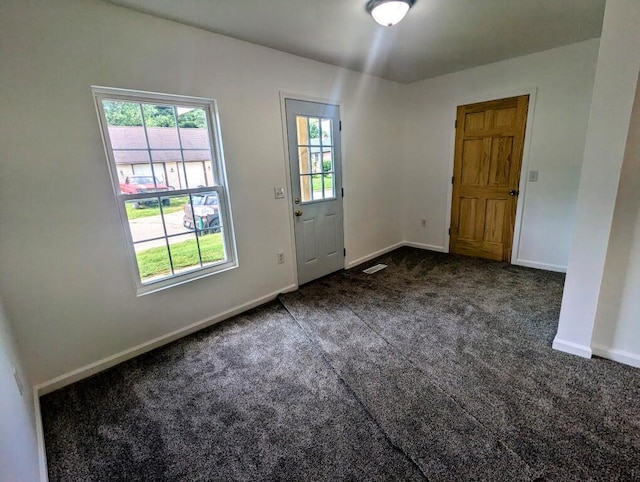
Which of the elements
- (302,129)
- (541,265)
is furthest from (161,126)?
(541,265)

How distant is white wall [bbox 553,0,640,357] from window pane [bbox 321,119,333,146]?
2.24 meters

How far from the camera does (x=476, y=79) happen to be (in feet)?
11.7

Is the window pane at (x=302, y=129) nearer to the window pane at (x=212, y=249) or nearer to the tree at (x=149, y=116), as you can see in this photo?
the tree at (x=149, y=116)

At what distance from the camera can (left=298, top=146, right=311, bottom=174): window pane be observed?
3082mm

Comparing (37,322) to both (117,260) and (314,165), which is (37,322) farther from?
(314,165)

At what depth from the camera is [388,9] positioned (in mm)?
1930

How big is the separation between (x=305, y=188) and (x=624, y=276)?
265 cm

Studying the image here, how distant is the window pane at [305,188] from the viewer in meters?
3.17

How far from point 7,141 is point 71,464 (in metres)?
1.76

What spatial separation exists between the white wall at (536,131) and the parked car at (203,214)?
3106mm

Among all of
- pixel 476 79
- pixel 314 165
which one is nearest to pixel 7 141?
pixel 314 165

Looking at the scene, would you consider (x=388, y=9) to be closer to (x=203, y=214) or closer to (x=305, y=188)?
(x=305, y=188)

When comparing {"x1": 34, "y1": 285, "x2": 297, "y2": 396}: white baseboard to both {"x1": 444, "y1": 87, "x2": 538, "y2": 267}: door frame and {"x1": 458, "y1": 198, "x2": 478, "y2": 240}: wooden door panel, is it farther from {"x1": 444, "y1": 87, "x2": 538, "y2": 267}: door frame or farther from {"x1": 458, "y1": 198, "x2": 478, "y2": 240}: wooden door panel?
{"x1": 444, "y1": 87, "x2": 538, "y2": 267}: door frame

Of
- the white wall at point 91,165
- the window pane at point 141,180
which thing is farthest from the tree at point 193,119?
the window pane at point 141,180
